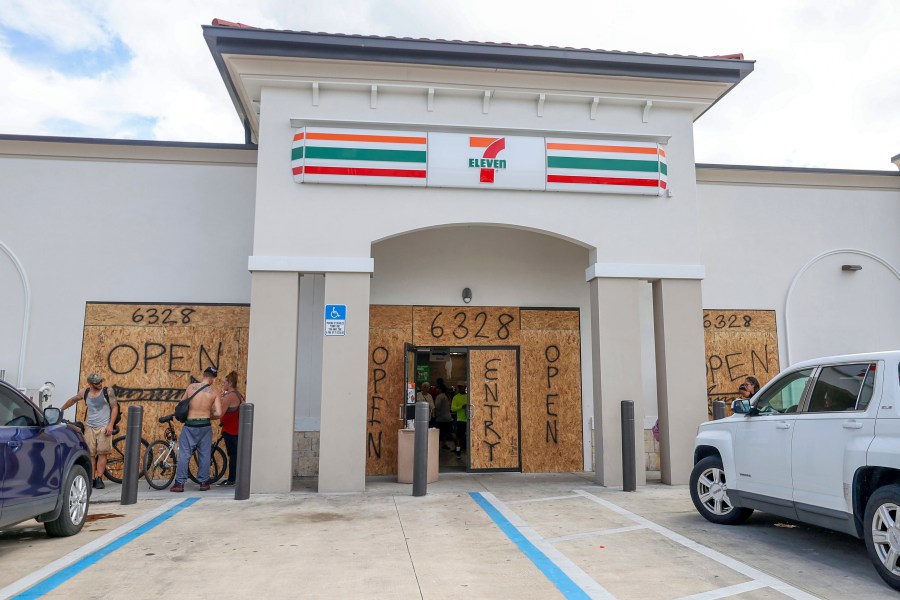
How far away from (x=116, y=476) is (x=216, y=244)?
4.30m

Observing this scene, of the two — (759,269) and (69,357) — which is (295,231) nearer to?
(69,357)

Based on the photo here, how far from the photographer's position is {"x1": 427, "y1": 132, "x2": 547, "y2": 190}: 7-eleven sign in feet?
32.8

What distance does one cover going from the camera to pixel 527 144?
33.5 feet

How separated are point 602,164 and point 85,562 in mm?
8769

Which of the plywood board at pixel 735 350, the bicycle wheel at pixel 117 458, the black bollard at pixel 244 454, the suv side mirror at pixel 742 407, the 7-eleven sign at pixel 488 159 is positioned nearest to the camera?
the suv side mirror at pixel 742 407

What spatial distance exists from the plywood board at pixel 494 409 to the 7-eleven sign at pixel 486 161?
10.9ft

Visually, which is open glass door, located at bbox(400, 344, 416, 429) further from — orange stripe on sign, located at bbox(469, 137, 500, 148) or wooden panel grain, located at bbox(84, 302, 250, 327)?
orange stripe on sign, located at bbox(469, 137, 500, 148)

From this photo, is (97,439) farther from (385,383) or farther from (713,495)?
(713,495)

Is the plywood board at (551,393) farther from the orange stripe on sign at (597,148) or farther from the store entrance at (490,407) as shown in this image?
the orange stripe on sign at (597,148)

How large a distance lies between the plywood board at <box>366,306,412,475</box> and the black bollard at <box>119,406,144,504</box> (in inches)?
155

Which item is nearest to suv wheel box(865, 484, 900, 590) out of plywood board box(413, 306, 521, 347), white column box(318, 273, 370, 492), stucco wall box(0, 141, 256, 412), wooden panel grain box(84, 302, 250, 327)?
white column box(318, 273, 370, 492)

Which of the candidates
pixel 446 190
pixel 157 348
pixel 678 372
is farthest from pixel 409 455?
pixel 157 348

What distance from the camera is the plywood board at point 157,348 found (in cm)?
1084

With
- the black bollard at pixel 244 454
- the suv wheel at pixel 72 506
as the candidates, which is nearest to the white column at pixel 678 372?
the black bollard at pixel 244 454
